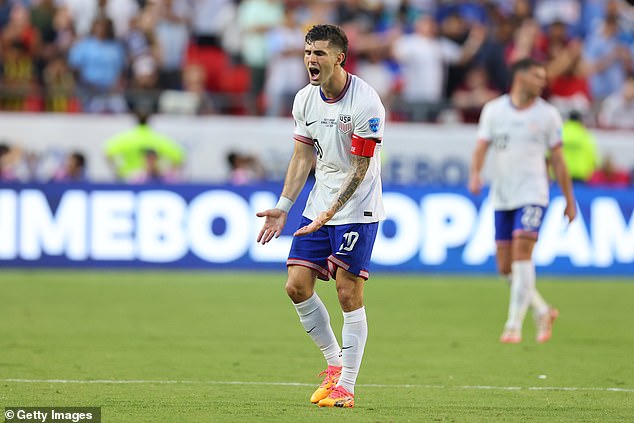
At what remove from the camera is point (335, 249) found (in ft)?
27.1

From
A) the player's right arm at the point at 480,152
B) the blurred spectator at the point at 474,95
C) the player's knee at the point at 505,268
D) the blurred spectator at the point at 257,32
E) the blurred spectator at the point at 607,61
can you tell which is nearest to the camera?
the player's right arm at the point at 480,152

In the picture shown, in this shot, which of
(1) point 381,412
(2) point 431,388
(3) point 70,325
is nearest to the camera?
(1) point 381,412

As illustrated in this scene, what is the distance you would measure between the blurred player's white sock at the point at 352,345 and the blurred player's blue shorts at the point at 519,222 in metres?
4.04

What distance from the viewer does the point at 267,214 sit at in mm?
8156

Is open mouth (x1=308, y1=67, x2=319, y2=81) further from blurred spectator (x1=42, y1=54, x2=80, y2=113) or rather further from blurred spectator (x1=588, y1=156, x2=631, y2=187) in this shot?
blurred spectator (x1=588, y1=156, x2=631, y2=187)

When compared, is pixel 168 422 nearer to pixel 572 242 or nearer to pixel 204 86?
pixel 572 242

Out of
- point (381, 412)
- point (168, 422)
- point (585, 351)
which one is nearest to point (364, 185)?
point (381, 412)

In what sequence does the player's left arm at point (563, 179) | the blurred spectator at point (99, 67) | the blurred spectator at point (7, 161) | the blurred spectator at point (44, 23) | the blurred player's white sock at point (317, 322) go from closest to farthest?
1. the blurred player's white sock at point (317, 322)
2. the player's left arm at point (563, 179)
3. the blurred spectator at point (7, 161)
4. the blurred spectator at point (99, 67)
5. the blurred spectator at point (44, 23)

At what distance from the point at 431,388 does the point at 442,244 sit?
899 centimetres

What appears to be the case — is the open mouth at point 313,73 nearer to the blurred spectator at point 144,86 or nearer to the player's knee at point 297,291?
the player's knee at point 297,291

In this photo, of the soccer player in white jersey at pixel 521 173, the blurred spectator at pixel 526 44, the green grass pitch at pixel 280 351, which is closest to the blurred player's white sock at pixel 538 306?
the soccer player in white jersey at pixel 521 173

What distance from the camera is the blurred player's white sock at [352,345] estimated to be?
822 centimetres

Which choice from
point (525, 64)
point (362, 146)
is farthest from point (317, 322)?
point (525, 64)

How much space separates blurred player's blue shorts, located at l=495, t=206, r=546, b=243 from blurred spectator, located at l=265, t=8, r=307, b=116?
858 cm
